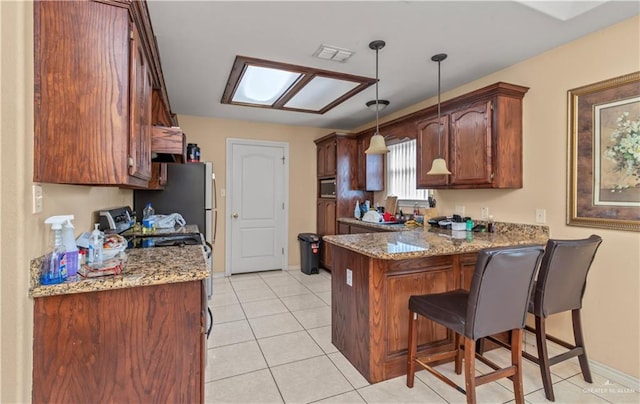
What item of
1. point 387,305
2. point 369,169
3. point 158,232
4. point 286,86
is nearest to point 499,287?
point 387,305

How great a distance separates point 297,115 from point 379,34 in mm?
2324

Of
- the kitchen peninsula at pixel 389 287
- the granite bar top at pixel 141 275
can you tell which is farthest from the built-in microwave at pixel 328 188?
the granite bar top at pixel 141 275

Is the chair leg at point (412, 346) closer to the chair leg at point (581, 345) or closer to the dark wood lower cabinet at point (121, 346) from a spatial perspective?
the chair leg at point (581, 345)

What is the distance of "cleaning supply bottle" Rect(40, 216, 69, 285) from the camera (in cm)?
129

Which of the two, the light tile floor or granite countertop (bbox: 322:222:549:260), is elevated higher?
granite countertop (bbox: 322:222:549:260)

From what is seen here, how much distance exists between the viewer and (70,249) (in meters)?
1.39

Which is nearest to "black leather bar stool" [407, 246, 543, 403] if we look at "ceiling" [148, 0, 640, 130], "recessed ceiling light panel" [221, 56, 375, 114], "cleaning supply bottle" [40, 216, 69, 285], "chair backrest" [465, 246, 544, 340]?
"chair backrest" [465, 246, 544, 340]

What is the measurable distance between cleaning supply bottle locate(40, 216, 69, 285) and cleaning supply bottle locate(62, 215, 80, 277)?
20 mm

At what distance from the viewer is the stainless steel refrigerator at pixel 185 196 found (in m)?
3.69

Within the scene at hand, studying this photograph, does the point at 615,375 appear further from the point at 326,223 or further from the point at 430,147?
the point at 326,223

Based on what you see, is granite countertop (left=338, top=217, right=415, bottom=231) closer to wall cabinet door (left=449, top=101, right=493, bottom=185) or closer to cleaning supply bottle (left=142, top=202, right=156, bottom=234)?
wall cabinet door (left=449, top=101, right=493, bottom=185)

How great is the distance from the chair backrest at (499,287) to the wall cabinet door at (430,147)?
5.31 feet

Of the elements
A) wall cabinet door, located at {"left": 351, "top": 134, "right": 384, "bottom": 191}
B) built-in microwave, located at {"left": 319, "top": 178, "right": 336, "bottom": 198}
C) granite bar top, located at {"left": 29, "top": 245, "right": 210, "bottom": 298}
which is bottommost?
granite bar top, located at {"left": 29, "top": 245, "right": 210, "bottom": 298}

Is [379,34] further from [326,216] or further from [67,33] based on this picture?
[326,216]
